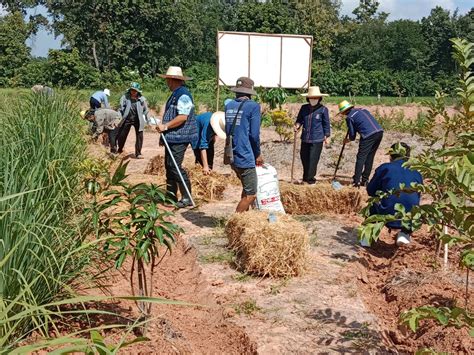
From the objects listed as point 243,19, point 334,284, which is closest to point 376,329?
point 334,284

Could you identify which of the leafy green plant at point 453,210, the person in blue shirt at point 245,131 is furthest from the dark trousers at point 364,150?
the leafy green plant at point 453,210

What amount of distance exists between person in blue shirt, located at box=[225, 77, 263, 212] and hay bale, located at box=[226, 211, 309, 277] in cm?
78

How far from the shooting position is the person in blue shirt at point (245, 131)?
552 centimetres

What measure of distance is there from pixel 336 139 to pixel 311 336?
10.3 m

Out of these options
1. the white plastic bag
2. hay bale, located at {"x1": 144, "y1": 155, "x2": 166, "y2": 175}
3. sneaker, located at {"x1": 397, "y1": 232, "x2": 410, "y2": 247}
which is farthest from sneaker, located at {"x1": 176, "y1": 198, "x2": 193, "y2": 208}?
sneaker, located at {"x1": 397, "y1": 232, "x2": 410, "y2": 247}

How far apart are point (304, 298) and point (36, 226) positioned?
2.23m

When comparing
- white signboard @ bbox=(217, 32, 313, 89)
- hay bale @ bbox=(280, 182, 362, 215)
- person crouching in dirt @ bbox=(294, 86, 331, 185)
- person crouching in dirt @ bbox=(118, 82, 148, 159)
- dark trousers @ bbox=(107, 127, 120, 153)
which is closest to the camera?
hay bale @ bbox=(280, 182, 362, 215)

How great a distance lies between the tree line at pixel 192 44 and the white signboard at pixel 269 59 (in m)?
24.1

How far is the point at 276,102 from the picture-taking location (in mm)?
14117

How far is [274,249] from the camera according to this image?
4.66 meters

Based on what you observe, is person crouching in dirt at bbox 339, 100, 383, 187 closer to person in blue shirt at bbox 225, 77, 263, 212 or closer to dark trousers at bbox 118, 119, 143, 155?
person in blue shirt at bbox 225, 77, 263, 212

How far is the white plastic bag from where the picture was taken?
6059 millimetres

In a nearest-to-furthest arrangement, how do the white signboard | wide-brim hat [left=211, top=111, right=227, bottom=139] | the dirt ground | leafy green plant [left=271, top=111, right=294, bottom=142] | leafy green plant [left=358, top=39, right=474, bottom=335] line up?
leafy green plant [left=358, top=39, right=474, bottom=335] → the dirt ground → wide-brim hat [left=211, top=111, right=227, bottom=139] → the white signboard → leafy green plant [left=271, top=111, right=294, bottom=142]

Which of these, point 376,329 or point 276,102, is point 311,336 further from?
point 276,102
